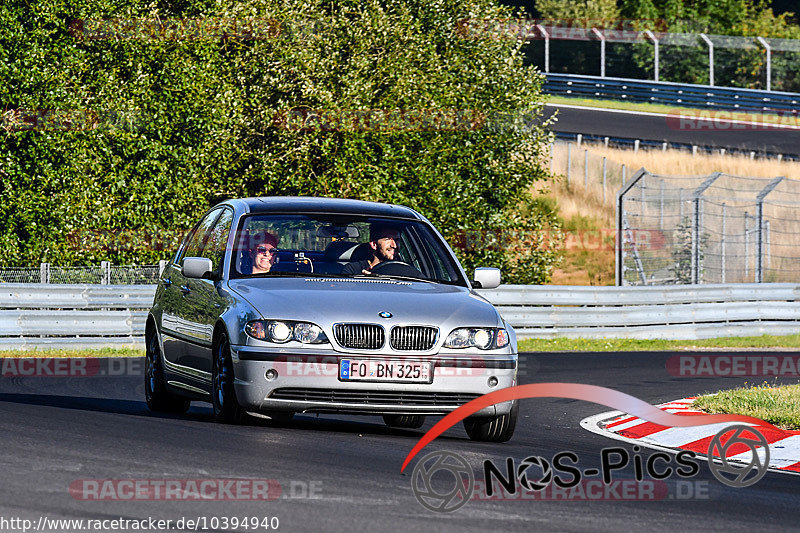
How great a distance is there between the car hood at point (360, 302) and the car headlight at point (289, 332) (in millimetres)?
41

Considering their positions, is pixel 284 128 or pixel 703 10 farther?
pixel 703 10

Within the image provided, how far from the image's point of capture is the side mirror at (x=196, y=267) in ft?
33.8

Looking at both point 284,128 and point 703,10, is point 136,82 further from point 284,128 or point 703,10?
point 703,10

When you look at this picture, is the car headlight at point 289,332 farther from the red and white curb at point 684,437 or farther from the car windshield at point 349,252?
the red and white curb at point 684,437

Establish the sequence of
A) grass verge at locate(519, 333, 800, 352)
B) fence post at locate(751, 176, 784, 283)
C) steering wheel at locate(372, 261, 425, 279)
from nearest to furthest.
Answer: steering wheel at locate(372, 261, 425, 279)
grass verge at locate(519, 333, 800, 352)
fence post at locate(751, 176, 784, 283)

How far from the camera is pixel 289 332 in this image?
9.32m

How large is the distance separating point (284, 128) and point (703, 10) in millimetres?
43786

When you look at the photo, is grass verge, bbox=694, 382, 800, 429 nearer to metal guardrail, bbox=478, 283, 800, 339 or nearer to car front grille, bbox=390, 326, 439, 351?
car front grille, bbox=390, 326, 439, 351

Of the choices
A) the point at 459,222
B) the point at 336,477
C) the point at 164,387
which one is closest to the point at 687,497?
the point at 336,477

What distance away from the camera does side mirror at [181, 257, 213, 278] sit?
33.8 feet

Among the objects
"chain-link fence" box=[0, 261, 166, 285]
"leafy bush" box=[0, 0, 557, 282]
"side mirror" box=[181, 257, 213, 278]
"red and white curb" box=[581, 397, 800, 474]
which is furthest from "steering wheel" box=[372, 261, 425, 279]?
"leafy bush" box=[0, 0, 557, 282]

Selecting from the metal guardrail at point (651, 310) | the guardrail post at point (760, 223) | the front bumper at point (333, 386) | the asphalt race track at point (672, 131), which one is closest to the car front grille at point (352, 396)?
Answer: the front bumper at point (333, 386)

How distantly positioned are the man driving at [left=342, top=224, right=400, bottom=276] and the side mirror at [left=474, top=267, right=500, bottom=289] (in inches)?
25.2

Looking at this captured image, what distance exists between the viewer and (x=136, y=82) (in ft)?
95.3
